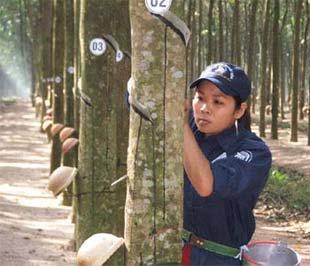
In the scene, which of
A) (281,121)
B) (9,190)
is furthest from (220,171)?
(281,121)

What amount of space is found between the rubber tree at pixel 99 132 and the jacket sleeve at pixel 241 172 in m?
2.71

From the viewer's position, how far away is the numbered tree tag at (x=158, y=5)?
2.58 meters

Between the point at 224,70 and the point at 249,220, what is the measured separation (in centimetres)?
67

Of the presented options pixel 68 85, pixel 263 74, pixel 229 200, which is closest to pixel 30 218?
pixel 68 85

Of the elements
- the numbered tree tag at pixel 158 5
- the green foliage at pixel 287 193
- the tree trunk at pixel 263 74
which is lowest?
the green foliage at pixel 287 193

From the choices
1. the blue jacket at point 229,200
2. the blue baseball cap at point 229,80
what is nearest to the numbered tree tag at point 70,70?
the blue jacket at point 229,200

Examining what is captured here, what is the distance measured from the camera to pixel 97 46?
5469 millimetres

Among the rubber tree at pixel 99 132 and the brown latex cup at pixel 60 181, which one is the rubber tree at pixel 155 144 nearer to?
the brown latex cup at pixel 60 181

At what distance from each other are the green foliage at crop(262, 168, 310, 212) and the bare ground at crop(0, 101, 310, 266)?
22.3 inches

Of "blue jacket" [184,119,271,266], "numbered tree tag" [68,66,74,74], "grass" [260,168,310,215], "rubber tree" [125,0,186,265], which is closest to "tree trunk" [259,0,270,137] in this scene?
"grass" [260,168,310,215]

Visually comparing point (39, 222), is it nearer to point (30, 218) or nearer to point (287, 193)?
point (30, 218)

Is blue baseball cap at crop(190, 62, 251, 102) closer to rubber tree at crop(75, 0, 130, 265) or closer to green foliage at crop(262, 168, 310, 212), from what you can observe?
rubber tree at crop(75, 0, 130, 265)

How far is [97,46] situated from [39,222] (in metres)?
4.39

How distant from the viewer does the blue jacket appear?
8.73 ft
